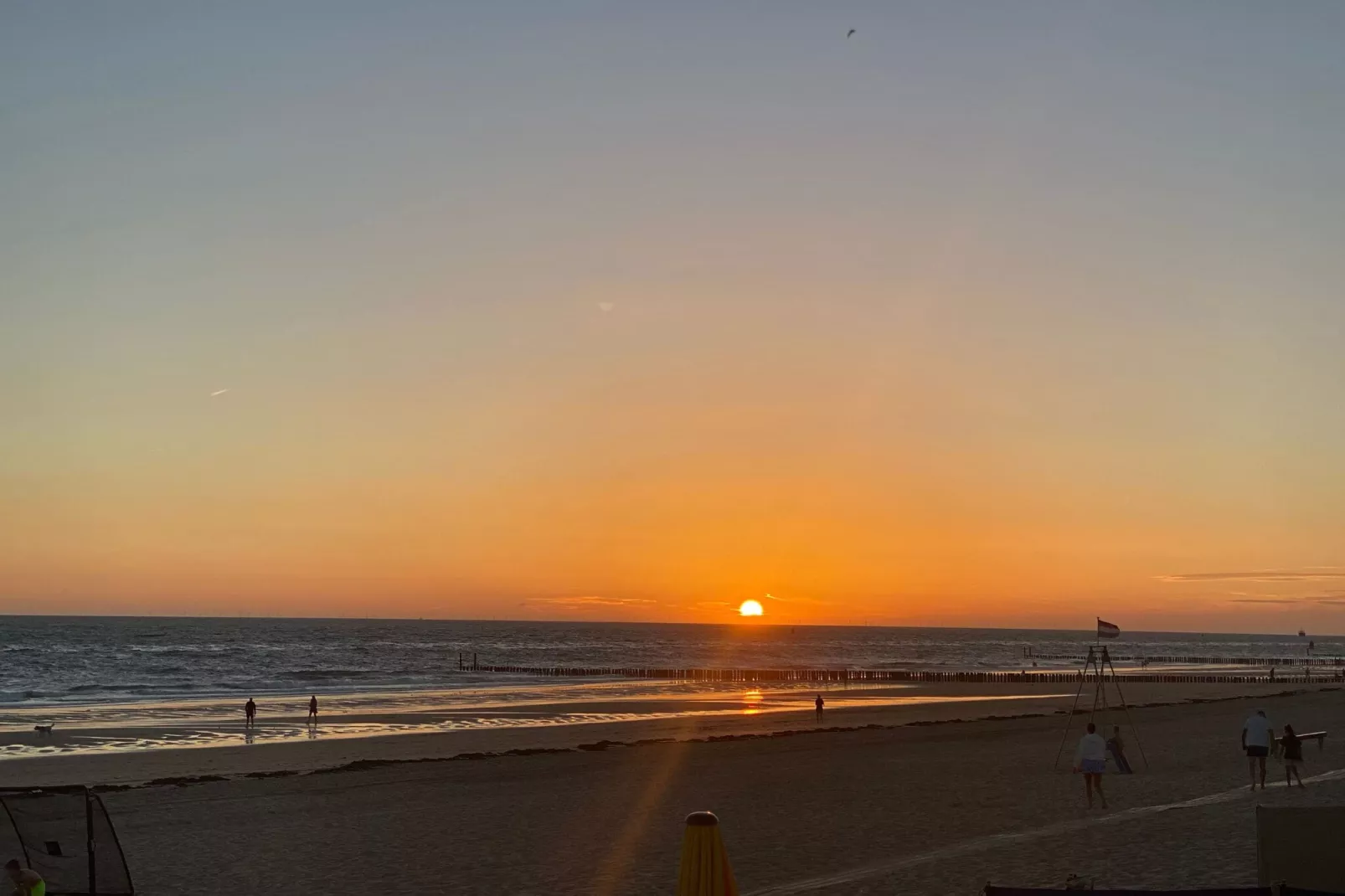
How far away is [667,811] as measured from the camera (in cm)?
1941

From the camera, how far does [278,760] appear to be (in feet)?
96.4

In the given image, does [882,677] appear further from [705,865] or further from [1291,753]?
[705,865]

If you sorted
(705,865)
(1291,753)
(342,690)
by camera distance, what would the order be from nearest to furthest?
(705,865) < (1291,753) < (342,690)

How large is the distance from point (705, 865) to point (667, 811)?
506 inches

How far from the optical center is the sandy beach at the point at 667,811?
13922 millimetres

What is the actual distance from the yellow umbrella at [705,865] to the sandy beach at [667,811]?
624 cm

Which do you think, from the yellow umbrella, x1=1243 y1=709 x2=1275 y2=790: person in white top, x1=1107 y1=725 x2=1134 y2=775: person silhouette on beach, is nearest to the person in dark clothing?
x1=1243 y1=709 x2=1275 y2=790: person in white top

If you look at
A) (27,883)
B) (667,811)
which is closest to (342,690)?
(667,811)

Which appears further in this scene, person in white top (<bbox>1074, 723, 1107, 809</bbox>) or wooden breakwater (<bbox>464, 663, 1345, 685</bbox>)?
wooden breakwater (<bbox>464, 663, 1345, 685</bbox>)

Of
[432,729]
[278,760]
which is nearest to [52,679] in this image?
[432,729]

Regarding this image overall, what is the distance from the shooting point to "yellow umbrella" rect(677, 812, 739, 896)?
23.2 ft

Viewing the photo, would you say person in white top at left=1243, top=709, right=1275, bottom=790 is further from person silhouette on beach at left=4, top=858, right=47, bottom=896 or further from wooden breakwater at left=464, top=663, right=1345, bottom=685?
wooden breakwater at left=464, top=663, right=1345, bottom=685

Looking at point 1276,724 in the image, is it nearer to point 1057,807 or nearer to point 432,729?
point 1057,807

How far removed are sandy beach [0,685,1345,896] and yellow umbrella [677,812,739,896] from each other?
6.24 meters
